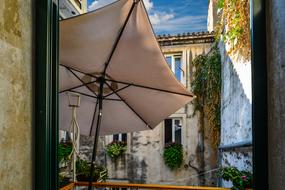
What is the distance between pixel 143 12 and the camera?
1.77 metres

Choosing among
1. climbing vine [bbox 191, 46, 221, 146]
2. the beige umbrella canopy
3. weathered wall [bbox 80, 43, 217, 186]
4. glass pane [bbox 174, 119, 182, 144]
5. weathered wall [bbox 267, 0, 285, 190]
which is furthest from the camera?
glass pane [bbox 174, 119, 182, 144]

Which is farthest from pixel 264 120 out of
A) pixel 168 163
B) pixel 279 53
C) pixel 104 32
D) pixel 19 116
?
pixel 168 163

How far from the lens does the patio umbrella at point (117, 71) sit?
181cm

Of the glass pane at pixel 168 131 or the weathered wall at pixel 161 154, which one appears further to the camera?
the glass pane at pixel 168 131

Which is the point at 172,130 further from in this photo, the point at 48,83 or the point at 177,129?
the point at 48,83

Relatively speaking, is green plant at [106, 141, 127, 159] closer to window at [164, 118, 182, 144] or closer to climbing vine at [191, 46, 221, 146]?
window at [164, 118, 182, 144]

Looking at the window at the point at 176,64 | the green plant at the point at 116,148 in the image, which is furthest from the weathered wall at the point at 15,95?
the green plant at the point at 116,148

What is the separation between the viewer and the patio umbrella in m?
1.81

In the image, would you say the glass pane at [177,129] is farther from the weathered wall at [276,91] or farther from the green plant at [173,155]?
the weathered wall at [276,91]

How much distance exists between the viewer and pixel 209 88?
703cm

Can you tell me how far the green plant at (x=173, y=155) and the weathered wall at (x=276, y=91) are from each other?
21.6 feet

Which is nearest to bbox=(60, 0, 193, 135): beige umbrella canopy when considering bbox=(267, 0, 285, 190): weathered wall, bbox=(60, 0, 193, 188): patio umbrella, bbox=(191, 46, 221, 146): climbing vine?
bbox=(60, 0, 193, 188): patio umbrella

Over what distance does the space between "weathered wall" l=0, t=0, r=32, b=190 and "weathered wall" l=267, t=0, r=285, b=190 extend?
2.95 ft

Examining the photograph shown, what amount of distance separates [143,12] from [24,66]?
3.50 ft
